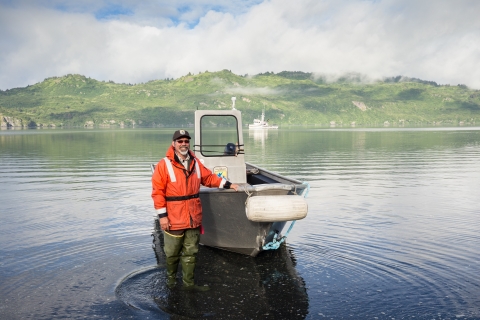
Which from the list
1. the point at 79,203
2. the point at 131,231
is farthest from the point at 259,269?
the point at 79,203

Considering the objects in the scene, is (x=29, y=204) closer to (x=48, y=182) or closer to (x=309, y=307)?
(x=48, y=182)

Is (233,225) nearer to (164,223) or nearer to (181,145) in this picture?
(164,223)

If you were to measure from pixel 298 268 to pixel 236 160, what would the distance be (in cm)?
392

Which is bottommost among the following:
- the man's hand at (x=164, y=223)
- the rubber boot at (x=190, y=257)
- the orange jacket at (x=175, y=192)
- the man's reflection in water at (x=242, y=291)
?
the man's reflection in water at (x=242, y=291)

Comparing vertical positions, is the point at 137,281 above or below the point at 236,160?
below

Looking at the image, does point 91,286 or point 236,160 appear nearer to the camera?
point 91,286

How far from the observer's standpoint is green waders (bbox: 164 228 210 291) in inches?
305

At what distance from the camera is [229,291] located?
A: 8008 mm

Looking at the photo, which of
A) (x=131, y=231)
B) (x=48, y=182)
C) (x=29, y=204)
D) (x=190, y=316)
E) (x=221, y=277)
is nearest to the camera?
(x=190, y=316)

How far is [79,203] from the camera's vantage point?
1633 centimetres

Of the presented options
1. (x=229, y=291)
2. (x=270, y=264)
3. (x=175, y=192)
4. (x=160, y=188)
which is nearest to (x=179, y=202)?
(x=175, y=192)

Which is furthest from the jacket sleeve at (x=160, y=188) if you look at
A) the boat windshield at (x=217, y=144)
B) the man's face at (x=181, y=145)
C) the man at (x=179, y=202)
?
the boat windshield at (x=217, y=144)

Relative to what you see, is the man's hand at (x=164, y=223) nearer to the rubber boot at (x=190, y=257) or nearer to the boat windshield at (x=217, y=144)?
the rubber boot at (x=190, y=257)

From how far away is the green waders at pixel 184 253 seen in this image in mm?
7750
